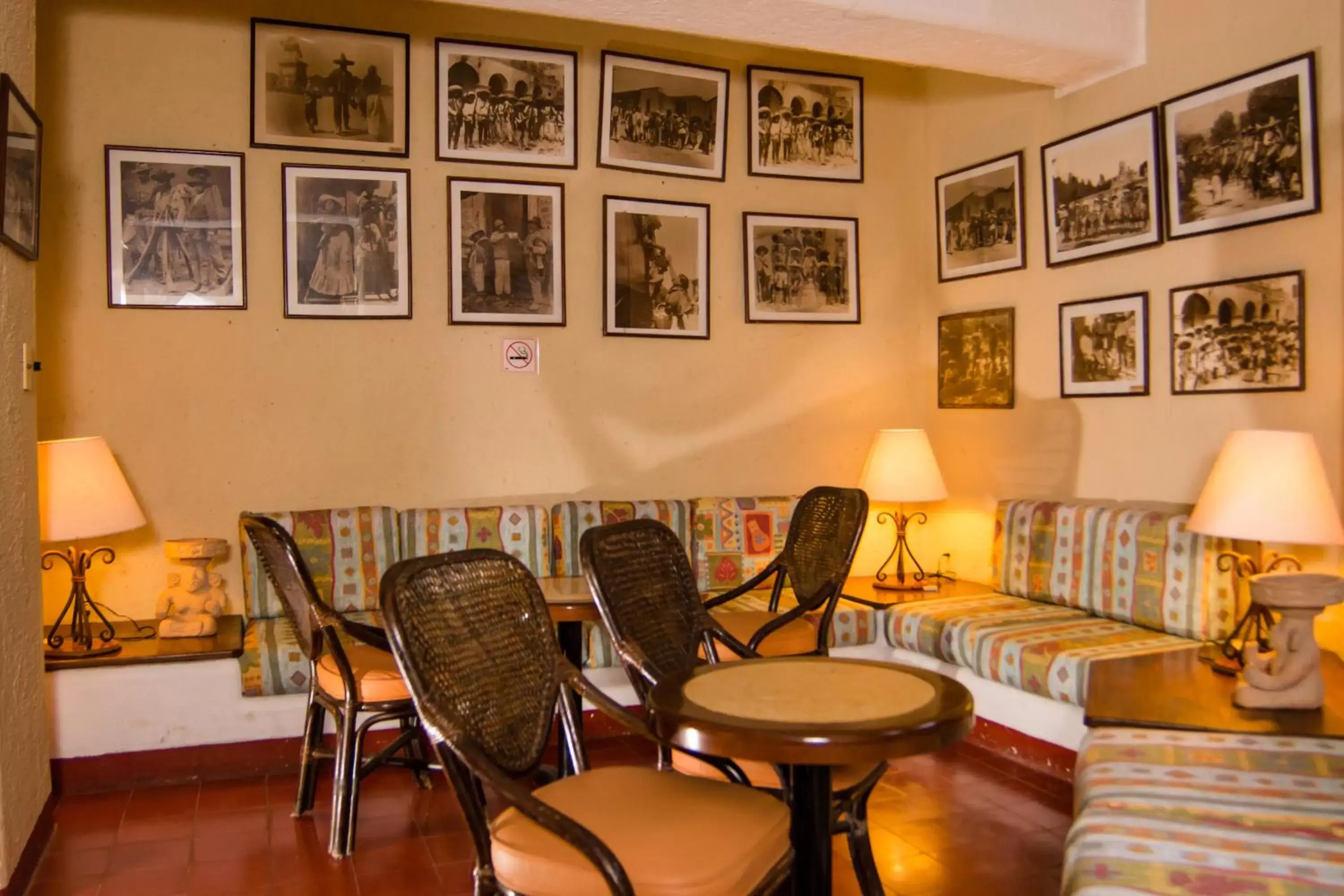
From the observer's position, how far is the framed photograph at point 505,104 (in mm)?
4980

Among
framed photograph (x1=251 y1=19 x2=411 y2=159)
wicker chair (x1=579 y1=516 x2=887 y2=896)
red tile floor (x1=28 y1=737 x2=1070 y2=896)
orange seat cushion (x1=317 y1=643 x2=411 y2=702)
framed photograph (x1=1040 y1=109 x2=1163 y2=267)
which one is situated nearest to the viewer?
Answer: wicker chair (x1=579 y1=516 x2=887 y2=896)

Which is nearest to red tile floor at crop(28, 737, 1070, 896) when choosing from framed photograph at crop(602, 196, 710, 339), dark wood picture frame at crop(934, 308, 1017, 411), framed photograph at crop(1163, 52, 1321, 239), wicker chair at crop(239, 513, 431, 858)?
wicker chair at crop(239, 513, 431, 858)

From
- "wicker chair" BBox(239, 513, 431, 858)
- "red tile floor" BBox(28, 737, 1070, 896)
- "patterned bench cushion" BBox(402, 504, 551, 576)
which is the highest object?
"patterned bench cushion" BBox(402, 504, 551, 576)

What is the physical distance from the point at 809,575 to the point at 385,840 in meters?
1.75

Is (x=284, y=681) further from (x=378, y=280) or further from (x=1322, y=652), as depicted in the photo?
(x=1322, y=652)

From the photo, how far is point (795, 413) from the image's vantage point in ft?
18.7

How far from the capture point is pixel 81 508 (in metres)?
4.00

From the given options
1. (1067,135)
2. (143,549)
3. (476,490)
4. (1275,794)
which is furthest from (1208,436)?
(143,549)

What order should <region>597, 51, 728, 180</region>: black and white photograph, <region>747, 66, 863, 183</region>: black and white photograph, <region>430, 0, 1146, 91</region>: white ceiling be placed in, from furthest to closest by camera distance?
<region>747, 66, 863, 183</region>: black and white photograph < <region>597, 51, 728, 180</region>: black and white photograph < <region>430, 0, 1146, 91</region>: white ceiling

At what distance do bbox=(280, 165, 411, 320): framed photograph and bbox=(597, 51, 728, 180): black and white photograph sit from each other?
40.5 inches

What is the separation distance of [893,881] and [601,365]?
2905mm

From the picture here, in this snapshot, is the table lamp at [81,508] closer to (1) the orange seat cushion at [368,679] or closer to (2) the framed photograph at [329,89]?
(1) the orange seat cushion at [368,679]

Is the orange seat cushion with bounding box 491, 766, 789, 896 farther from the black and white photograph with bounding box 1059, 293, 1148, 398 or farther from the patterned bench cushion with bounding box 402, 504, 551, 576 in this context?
the black and white photograph with bounding box 1059, 293, 1148, 398

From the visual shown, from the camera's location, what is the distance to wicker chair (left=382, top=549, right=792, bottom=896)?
1.92m
